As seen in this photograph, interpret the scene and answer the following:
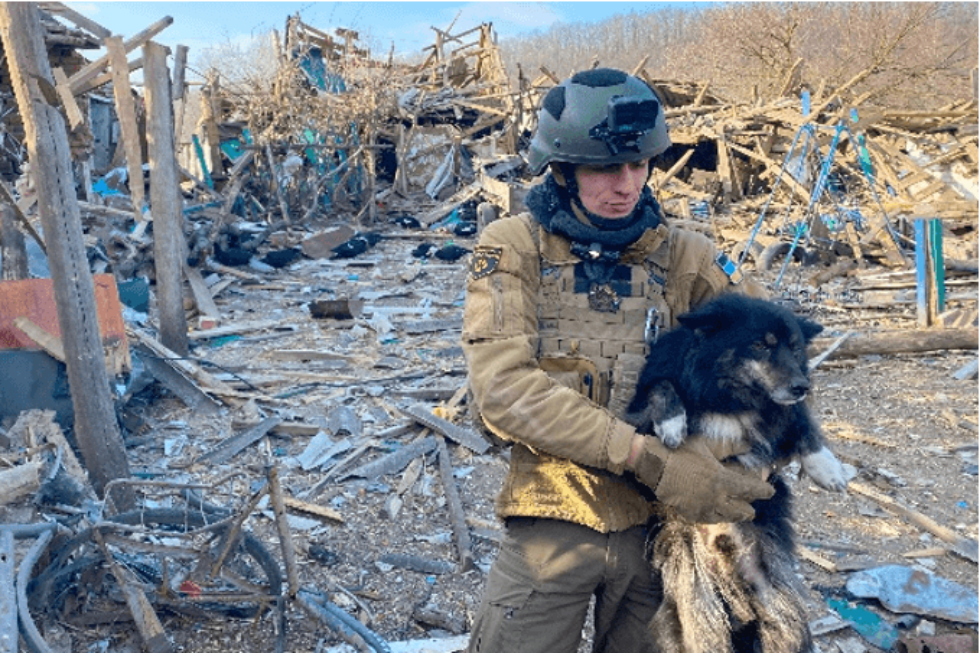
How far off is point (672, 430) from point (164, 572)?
2.80 meters

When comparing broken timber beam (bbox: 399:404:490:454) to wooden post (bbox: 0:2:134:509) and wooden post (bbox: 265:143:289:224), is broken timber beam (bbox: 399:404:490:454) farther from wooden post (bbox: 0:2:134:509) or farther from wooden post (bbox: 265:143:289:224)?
wooden post (bbox: 265:143:289:224)

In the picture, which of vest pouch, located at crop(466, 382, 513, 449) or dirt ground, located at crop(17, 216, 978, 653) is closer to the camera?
vest pouch, located at crop(466, 382, 513, 449)

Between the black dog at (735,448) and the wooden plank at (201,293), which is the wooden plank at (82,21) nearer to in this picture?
the black dog at (735,448)

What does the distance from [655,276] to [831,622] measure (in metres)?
2.91

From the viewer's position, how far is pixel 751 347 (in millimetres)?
2510

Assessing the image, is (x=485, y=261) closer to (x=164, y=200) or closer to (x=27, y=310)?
(x=27, y=310)

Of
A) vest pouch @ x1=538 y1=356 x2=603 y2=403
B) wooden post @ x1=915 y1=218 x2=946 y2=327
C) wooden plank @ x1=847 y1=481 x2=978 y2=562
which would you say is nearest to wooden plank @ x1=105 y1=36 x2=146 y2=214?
vest pouch @ x1=538 y1=356 x2=603 y2=403

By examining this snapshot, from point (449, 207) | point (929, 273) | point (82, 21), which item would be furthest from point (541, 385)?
point (449, 207)

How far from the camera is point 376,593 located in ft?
15.5

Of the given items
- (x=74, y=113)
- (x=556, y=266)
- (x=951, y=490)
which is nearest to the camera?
(x=556, y=266)

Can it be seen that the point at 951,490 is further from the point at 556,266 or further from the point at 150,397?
the point at 150,397

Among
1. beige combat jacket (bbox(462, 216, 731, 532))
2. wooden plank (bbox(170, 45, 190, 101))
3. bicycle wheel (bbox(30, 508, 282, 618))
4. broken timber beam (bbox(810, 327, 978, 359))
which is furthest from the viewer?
wooden plank (bbox(170, 45, 190, 101))

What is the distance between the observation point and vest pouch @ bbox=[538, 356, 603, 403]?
2.36m

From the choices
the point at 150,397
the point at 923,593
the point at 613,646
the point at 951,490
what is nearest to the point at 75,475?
the point at 150,397
